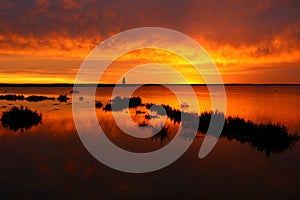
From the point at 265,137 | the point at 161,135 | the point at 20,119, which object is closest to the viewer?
the point at 265,137

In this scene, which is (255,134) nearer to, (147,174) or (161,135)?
(161,135)

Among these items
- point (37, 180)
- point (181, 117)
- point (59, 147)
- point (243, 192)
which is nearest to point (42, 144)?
point (59, 147)

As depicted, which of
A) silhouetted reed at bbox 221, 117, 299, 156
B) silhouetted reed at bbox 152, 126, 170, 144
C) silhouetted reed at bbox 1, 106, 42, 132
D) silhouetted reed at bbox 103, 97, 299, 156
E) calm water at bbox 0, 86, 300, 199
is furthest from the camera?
silhouetted reed at bbox 1, 106, 42, 132

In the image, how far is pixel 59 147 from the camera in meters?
19.4

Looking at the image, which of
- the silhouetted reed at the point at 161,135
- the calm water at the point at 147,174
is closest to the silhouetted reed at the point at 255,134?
the silhouetted reed at the point at 161,135

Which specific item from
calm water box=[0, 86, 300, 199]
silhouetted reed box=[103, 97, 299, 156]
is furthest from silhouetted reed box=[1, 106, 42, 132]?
silhouetted reed box=[103, 97, 299, 156]

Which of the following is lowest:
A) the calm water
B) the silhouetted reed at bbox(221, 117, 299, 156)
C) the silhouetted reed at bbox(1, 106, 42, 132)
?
the calm water

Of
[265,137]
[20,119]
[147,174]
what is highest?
[20,119]

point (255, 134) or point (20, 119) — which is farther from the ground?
point (20, 119)

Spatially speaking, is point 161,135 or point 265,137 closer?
point 265,137

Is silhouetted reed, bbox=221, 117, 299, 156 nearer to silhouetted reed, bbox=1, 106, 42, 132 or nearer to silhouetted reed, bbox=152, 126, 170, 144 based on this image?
silhouetted reed, bbox=152, 126, 170, 144

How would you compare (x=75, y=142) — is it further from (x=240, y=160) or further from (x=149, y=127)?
(x=240, y=160)

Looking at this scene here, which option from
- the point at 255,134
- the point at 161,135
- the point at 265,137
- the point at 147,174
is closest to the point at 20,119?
the point at 161,135

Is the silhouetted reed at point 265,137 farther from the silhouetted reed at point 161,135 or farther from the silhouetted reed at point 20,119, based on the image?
the silhouetted reed at point 20,119
